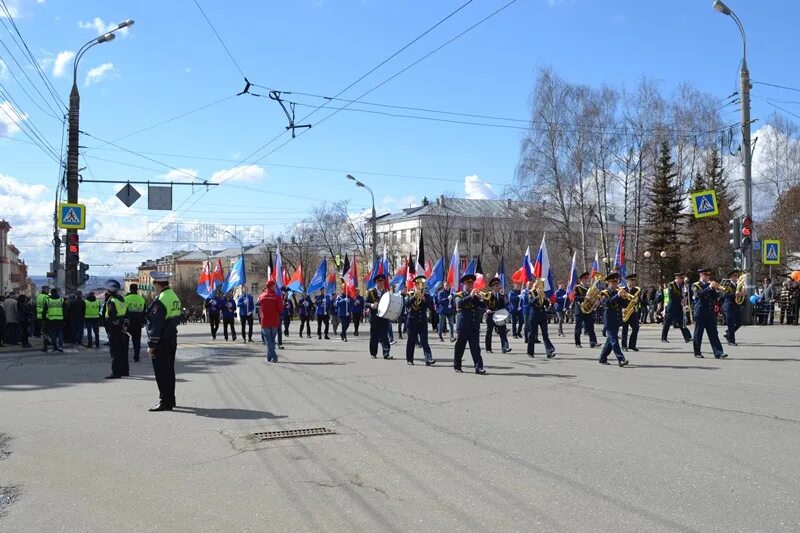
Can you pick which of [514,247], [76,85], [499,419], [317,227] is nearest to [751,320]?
[499,419]

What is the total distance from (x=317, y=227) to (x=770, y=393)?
65.0 m

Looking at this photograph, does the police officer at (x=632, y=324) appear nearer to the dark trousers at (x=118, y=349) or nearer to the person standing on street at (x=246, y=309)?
the dark trousers at (x=118, y=349)

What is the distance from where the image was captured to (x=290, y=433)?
26.6 feet

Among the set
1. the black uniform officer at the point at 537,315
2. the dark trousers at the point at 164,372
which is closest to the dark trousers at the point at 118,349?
the dark trousers at the point at 164,372

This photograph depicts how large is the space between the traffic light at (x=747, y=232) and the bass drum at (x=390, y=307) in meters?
14.3

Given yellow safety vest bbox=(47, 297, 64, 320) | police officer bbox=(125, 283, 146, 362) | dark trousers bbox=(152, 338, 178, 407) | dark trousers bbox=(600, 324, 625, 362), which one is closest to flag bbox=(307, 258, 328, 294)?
yellow safety vest bbox=(47, 297, 64, 320)

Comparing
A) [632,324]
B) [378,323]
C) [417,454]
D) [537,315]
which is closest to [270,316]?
[378,323]

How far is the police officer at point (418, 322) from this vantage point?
1509 cm

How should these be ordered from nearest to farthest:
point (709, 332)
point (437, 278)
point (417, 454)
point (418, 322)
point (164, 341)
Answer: point (417, 454), point (164, 341), point (709, 332), point (418, 322), point (437, 278)

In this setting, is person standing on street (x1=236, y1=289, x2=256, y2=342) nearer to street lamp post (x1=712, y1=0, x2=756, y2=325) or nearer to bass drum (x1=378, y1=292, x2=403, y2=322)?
bass drum (x1=378, y1=292, x2=403, y2=322)

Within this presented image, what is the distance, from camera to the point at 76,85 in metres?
23.1

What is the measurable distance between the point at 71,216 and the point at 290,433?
16823 mm

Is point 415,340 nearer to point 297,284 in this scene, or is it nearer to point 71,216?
point 71,216

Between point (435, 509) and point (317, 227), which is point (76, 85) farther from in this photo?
point (317, 227)
